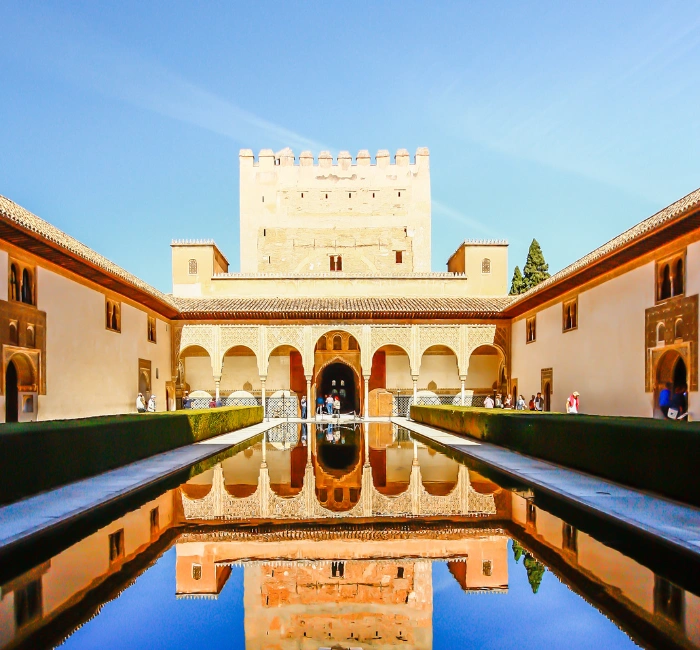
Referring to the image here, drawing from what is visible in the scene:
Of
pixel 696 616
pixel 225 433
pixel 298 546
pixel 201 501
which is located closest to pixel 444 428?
pixel 225 433

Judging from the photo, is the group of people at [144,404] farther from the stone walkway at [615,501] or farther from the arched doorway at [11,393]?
the stone walkway at [615,501]

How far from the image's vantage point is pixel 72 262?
12953 millimetres

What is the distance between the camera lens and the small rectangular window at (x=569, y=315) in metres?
15.5

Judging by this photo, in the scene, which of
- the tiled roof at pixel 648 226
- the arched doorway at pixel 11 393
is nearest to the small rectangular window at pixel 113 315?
the arched doorway at pixel 11 393

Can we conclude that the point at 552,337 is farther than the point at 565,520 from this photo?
Yes

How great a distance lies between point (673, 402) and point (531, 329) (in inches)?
338

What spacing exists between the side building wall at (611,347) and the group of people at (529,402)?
10.4 inches

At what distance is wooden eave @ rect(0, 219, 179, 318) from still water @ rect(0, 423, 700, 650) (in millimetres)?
6825

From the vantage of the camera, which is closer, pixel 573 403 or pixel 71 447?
pixel 71 447

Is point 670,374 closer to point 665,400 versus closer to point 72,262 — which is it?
point 665,400

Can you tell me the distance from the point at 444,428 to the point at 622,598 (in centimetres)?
1315

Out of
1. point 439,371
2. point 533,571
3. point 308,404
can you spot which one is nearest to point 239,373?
point 308,404

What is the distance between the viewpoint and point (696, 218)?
9781 millimetres

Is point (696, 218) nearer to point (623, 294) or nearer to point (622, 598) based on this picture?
point (623, 294)
